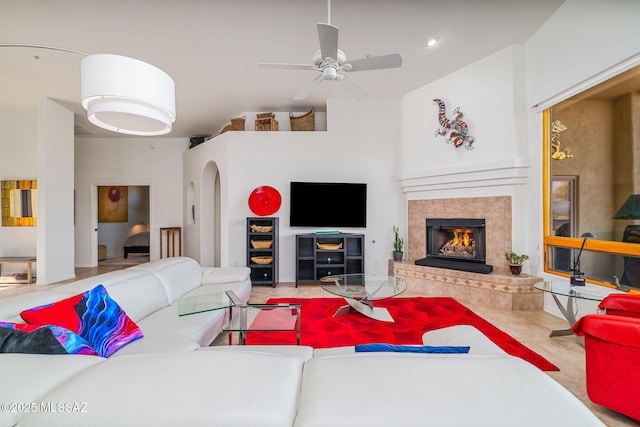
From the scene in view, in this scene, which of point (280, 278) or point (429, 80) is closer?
point (429, 80)

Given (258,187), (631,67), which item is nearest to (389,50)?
(631,67)

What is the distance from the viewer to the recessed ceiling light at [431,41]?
324cm

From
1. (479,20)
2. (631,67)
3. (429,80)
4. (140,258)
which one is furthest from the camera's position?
(140,258)

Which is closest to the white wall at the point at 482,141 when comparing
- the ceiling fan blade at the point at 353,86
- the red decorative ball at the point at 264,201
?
the ceiling fan blade at the point at 353,86

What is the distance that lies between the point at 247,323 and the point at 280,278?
8.87 ft

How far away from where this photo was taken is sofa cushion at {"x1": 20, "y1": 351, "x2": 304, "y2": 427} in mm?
547

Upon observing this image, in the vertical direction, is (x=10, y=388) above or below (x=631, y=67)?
below

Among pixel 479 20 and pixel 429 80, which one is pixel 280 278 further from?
pixel 479 20

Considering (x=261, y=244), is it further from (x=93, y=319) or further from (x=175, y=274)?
(x=93, y=319)

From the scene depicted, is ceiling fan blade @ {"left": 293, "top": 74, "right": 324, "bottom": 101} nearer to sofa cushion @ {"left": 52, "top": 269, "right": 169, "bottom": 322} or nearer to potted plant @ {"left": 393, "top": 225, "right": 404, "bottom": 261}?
sofa cushion @ {"left": 52, "top": 269, "right": 169, "bottom": 322}

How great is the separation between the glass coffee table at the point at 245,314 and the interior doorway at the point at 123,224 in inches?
234

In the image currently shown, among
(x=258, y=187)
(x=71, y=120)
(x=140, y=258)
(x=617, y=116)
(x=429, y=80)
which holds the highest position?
(x=429, y=80)

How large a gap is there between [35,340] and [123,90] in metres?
1.06

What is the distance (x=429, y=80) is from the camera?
14.1ft
